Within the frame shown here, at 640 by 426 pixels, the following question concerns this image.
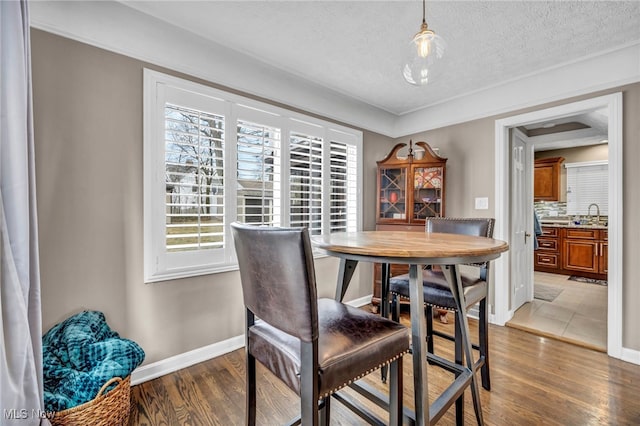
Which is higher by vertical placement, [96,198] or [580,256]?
[96,198]

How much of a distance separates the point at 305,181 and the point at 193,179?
1.12 m

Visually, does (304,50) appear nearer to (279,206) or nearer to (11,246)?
(279,206)

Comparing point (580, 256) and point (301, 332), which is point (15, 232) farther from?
point (580, 256)

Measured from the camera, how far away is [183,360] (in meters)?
2.13

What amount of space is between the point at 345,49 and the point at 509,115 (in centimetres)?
183

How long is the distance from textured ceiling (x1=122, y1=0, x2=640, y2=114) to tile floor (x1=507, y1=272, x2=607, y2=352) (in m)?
2.42

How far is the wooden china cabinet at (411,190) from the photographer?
10.6 feet

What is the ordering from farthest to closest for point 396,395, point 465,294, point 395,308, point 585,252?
point 585,252 → point 395,308 → point 465,294 → point 396,395

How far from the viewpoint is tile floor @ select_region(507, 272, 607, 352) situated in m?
2.62

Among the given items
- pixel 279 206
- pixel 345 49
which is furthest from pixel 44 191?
pixel 345 49

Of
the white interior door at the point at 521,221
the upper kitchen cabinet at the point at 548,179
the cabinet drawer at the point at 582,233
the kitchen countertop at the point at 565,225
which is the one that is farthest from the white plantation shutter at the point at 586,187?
the white interior door at the point at 521,221

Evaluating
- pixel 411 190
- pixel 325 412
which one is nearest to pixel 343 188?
pixel 411 190

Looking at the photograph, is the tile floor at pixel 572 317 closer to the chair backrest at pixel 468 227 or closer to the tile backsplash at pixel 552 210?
the chair backrest at pixel 468 227

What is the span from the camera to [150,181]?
1972 mm
